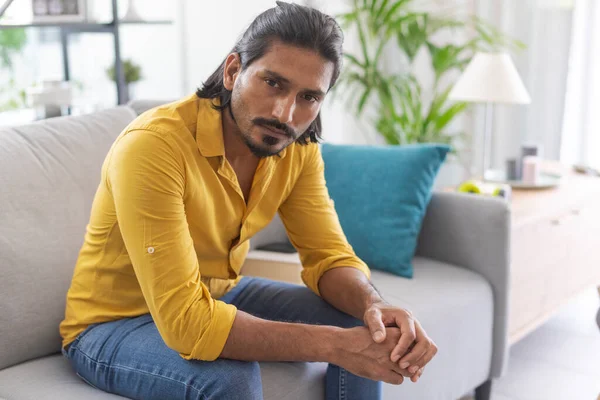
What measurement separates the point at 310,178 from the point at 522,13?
2239 millimetres

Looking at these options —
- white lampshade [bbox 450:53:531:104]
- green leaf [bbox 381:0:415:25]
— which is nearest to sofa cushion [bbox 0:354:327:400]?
white lampshade [bbox 450:53:531:104]

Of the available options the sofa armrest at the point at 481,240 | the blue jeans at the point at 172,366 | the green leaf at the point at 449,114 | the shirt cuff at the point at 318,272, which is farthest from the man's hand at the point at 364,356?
the green leaf at the point at 449,114

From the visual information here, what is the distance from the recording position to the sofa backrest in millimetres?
1570

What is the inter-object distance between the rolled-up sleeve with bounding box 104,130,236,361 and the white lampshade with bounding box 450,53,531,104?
5.30 feet

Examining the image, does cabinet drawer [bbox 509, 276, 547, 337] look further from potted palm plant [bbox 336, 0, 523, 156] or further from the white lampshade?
potted palm plant [bbox 336, 0, 523, 156]

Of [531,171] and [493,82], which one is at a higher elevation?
[493,82]

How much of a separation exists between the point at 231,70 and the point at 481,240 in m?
1.02

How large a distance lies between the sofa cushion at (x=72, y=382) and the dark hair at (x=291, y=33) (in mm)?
565

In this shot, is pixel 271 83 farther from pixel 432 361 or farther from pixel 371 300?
pixel 432 361

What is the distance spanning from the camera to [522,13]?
357 centimetres

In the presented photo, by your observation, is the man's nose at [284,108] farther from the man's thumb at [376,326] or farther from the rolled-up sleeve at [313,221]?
the man's thumb at [376,326]

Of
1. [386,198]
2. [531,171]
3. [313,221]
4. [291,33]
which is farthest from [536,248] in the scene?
[291,33]

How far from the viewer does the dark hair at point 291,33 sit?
1.45 m

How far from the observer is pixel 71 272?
1.68 metres
